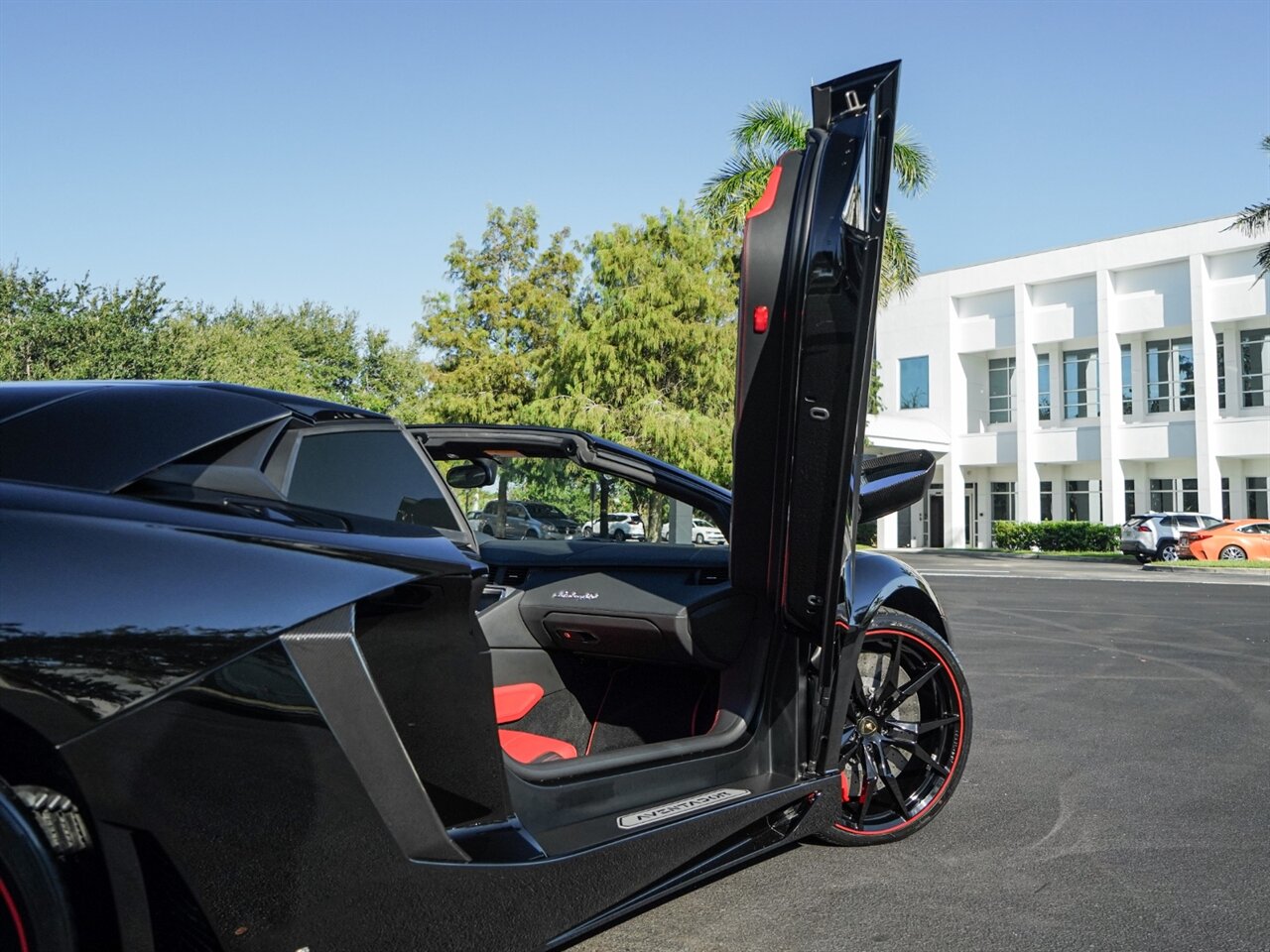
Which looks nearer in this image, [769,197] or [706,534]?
[769,197]

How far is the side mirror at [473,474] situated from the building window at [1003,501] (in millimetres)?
40349

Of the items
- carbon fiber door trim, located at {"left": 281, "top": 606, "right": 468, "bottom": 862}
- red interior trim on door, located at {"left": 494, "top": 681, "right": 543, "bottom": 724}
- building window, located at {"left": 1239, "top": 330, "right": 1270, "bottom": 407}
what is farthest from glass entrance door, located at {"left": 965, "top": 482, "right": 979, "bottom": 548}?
carbon fiber door trim, located at {"left": 281, "top": 606, "right": 468, "bottom": 862}

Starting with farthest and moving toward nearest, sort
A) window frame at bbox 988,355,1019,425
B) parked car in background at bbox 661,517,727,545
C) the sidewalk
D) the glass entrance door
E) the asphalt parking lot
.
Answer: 1. the glass entrance door
2. window frame at bbox 988,355,1019,425
3. the sidewalk
4. parked car in background at bbox 661,517,727,545
5. the asphalt parking lot

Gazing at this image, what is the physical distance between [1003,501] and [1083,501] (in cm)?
329

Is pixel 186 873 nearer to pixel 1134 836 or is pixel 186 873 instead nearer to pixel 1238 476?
pixel 1134 836

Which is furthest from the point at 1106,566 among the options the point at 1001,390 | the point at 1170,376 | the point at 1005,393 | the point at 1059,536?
the point at 1001,390

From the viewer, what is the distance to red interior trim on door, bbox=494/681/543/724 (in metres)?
3.71

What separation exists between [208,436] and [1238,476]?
40086mm

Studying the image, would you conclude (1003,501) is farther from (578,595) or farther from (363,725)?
(363,725)

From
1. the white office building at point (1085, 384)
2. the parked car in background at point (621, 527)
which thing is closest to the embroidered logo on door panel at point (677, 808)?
the parked car in background at point (621, 527)

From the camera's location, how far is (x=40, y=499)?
1.67 m

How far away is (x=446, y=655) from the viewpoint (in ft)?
6.93

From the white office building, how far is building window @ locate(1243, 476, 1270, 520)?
0.05 meters

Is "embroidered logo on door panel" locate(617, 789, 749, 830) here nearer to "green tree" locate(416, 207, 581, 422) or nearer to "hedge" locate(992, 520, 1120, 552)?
"green tree" locate(416, 207, 581, 422)
